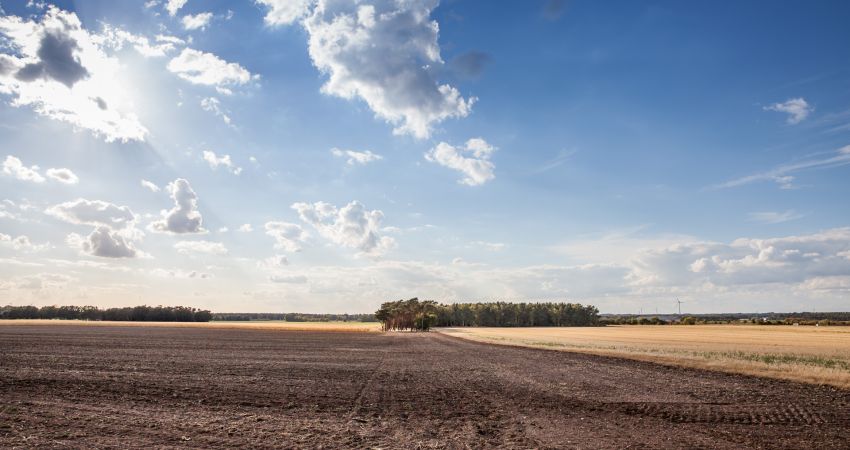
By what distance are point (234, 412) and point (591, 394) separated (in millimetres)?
13237

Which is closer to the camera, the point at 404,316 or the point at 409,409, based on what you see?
the point at 409,409

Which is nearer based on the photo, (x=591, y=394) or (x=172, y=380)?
(x=591, y=394)

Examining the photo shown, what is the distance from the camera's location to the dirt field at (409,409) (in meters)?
12.2

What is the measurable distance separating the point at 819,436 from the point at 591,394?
800cm

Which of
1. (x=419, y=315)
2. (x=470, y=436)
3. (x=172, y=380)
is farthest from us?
(x=419, y=315)

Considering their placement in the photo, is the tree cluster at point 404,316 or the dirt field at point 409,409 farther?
the tree cluster at point 404,316

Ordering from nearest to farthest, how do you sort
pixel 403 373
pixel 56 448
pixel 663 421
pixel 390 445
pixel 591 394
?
pixel 56 448
pixel 390 445
pixel 663 421
pixel 591 394
pixel 403 373

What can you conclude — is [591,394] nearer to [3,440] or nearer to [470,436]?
[470,436]

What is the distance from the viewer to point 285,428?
13422mm

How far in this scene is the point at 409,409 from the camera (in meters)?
16.5

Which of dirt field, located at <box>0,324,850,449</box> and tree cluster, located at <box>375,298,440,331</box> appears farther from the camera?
tree cluster, located at <box>375,298,440,331</box>

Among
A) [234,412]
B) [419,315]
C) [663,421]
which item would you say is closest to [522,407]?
[663,421]

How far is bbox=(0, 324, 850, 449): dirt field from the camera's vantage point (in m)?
12.2

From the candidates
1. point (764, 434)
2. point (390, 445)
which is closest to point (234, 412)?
point (390, 445)
